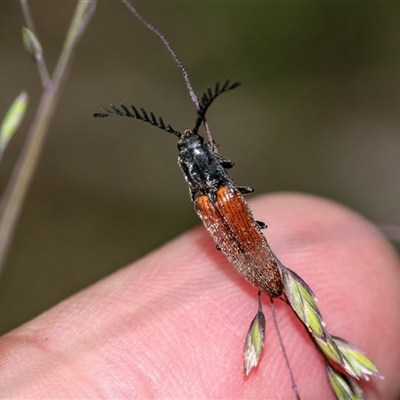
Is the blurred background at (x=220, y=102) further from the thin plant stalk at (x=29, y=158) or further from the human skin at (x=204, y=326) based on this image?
the thin plant stalk at (x=29, y=158)

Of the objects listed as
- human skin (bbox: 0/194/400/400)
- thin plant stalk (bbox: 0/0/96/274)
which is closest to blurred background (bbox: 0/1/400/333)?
human skin (bbox: 0/194/400/400)

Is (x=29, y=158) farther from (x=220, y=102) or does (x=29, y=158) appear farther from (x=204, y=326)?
(x=220, y=102)

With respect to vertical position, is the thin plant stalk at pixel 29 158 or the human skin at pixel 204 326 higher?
the thin plant stalk at pixel 29 158

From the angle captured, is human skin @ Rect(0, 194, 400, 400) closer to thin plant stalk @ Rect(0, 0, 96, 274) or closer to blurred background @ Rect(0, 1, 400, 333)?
thin plant stalk @ Rect(0, 0, 96, 274)

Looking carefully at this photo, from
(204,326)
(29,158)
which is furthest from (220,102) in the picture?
(29,158)

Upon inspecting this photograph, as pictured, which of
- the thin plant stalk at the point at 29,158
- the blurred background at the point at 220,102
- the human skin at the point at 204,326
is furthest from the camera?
the blurred background at the point at 220,102

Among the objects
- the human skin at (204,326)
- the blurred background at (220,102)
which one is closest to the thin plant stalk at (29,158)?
the human skin at (204,326)

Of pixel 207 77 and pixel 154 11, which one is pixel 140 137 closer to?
pixel 207 77
